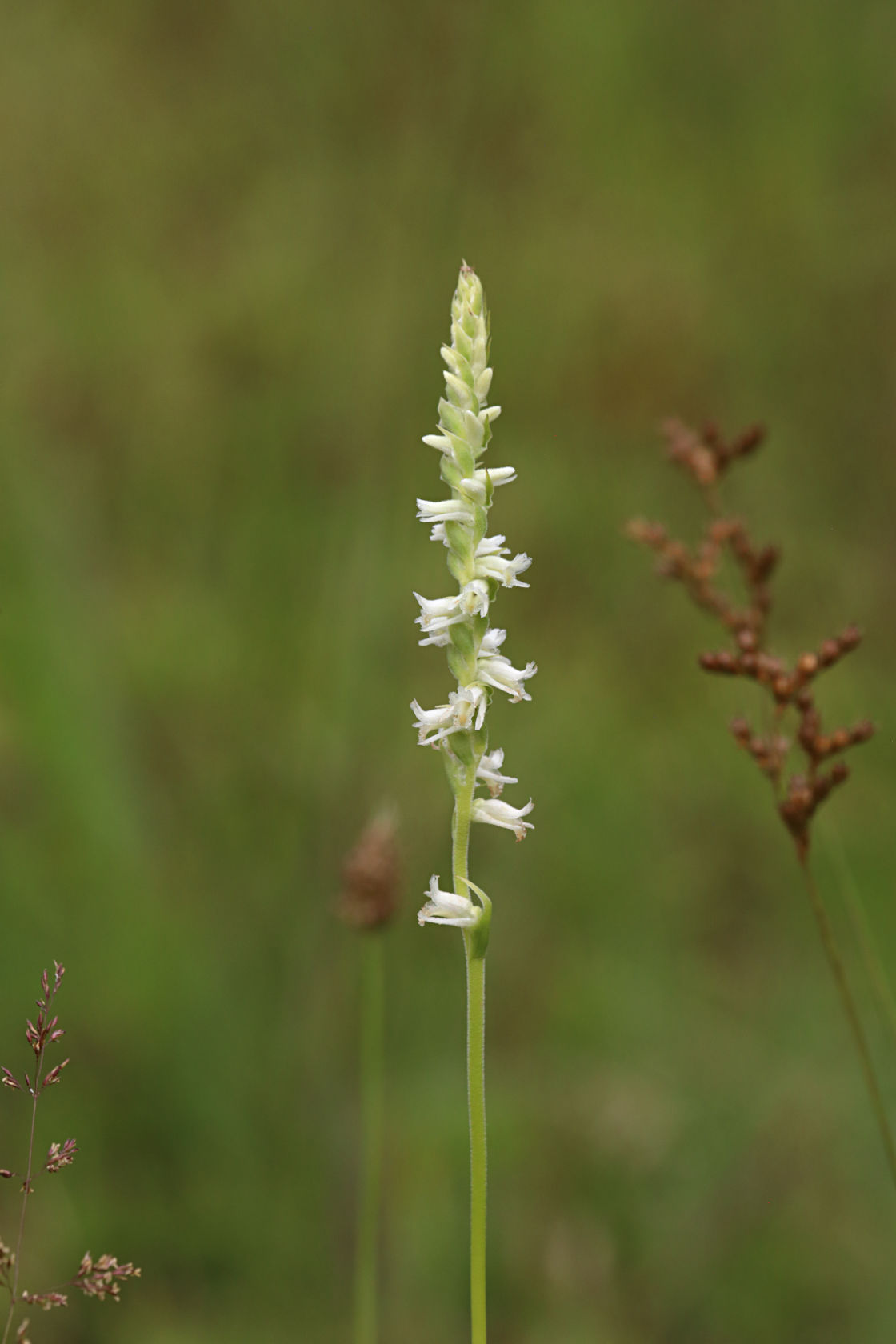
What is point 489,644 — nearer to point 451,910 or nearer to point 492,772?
point 492,772

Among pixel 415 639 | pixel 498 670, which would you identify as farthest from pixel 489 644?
pixel 415 639

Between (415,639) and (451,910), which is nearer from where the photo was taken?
(451,910)

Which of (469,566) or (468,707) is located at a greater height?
(469,566)

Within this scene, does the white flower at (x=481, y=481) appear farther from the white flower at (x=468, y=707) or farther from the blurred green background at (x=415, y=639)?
the blurred green background at (x=415, y=639)

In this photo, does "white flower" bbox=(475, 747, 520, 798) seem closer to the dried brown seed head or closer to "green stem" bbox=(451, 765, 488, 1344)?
"green stem" bbox=(451, 765, 488, 1344)

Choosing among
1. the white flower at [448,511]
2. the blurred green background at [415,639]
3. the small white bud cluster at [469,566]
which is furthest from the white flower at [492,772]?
the blurred green background at [415,639]

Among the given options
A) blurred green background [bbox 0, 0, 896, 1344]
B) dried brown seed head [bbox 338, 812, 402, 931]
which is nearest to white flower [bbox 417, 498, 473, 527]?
dried brown seed head [bbox 338, 812, 402, 931]
